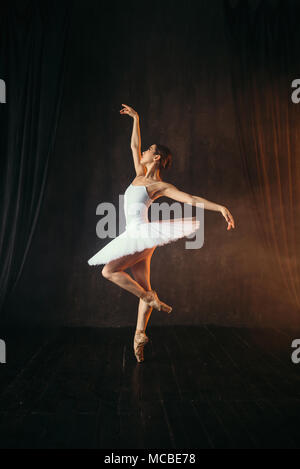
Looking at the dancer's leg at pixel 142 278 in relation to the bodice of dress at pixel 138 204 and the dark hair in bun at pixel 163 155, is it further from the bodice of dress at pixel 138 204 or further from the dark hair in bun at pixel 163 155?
the dark hair in bun at pixel 163 155

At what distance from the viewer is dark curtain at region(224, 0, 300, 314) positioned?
3775 mm

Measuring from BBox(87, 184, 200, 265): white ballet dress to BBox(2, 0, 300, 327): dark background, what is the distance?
4.58 feet

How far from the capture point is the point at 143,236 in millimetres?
2646

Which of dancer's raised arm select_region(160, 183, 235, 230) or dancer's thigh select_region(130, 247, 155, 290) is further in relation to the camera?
dancer's thigh select_region(130, 247, 155, 290)

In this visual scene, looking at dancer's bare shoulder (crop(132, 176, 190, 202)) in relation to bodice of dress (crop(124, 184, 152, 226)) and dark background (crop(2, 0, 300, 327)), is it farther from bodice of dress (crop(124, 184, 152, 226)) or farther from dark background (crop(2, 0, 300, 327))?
dark background (crop(2, 0, 300, 327))

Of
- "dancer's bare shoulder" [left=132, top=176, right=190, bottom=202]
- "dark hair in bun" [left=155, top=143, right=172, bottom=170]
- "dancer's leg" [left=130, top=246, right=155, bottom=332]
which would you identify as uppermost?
"dark hair in bun" [left=155, top=143, right=172, bottom=170]

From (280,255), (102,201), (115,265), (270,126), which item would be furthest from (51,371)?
(270,126)

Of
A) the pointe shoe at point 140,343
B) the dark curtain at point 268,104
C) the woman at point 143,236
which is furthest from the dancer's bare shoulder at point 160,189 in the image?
the dark curtain at point 268,104

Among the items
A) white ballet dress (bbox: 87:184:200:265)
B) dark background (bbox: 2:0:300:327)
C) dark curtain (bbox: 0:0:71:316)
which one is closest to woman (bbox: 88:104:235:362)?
white ballet dress (bbox: 87:184:200:265)

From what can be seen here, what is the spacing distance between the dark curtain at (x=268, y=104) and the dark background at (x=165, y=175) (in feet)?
1.01

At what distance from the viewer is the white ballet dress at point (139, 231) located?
2609 millimetres

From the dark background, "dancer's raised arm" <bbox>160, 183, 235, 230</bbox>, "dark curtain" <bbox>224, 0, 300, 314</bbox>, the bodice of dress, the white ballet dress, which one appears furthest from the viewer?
the dark background

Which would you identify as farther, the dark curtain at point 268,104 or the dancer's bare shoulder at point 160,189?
the dark curtain at point 268,104

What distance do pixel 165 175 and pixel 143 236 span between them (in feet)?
5.33
